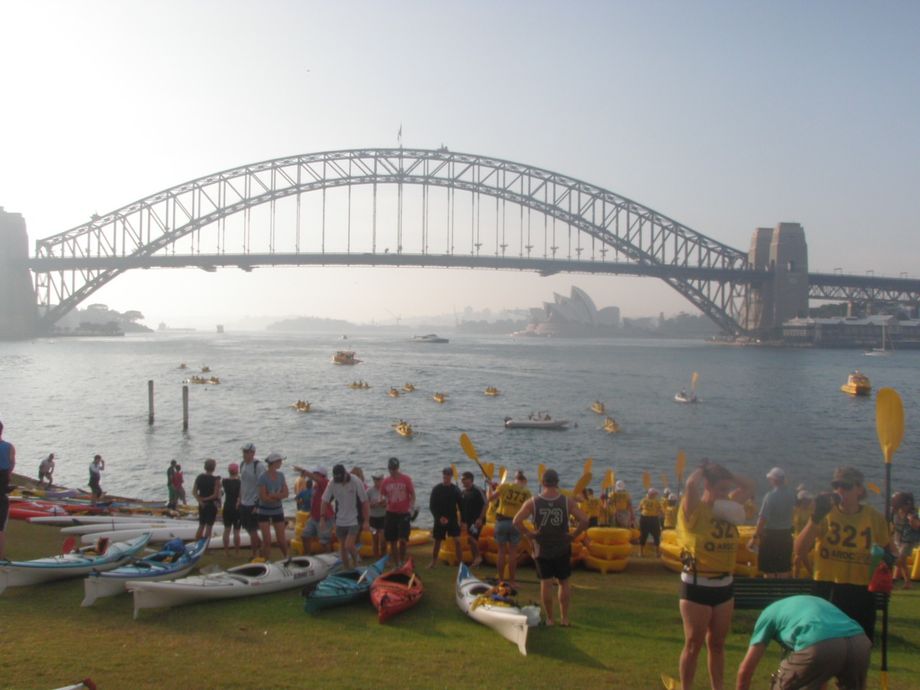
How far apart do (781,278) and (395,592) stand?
8991 cm

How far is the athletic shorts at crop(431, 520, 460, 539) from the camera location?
7.14m

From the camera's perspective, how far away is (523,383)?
50.5 metres

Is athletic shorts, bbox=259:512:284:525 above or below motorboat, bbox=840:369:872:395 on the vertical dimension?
above

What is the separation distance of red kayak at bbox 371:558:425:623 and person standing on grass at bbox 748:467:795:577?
2.59 m

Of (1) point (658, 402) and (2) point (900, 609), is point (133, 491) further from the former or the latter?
(1) point (658, 402)

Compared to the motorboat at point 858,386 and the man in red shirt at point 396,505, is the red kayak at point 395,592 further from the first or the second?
the motorboat at point 858,386

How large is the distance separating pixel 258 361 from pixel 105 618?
222 ft

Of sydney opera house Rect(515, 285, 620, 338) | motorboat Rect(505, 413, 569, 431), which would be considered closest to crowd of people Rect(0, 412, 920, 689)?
motorboat Rect(505, 413, 569, 431)

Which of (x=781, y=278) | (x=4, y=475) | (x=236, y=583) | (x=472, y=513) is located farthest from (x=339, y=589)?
(x=781, y=278)

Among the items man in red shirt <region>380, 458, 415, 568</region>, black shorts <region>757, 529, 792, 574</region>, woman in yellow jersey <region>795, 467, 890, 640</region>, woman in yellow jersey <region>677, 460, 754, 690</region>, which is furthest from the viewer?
man in red shirt <region>380, 458, 415, 568</region>

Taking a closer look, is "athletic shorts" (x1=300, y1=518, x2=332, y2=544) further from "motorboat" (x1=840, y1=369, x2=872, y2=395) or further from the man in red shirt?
"motorboat" (x1=840, y1=369, x2=872, y2=395)

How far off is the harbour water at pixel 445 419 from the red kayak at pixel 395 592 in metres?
10.9

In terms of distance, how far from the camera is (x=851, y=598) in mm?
4219

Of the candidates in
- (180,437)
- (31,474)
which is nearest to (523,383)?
(180,437)
